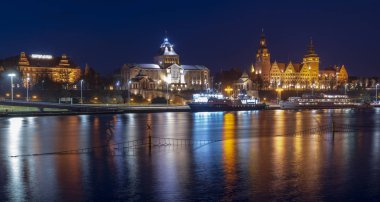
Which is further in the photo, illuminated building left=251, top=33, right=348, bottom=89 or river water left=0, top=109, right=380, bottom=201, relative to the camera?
illuminated building left=251, top=33, right=348, bottom=89

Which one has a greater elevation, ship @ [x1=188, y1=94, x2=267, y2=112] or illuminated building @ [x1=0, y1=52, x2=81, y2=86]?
illuminated building @ [x1=0, y1=52, x2=81, y2=86]

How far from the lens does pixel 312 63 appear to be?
493ft

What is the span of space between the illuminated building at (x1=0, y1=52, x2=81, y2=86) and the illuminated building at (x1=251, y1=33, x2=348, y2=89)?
Result: 4804 cm

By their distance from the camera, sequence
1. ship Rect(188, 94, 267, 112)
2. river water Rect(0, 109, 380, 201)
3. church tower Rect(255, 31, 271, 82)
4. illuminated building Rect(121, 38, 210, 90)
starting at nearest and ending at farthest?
river water Rect(0, 109, 380, 201)
ship Rect(188, 94, 267, 112)
illuminated building Rect(121, 38, 210, 90)
church tower Rect(255, 31, 271, 82)

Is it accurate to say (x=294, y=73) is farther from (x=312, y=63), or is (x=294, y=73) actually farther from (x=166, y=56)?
(x=166, y=56)

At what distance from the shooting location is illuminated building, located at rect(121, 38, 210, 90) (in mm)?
111125

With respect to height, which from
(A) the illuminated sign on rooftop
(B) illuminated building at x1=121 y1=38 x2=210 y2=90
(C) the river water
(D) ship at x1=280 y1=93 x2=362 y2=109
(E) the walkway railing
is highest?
(A) the illuminated sign on rooftop

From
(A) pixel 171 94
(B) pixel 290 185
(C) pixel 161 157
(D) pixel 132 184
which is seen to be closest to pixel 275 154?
(C) pixel 161 157

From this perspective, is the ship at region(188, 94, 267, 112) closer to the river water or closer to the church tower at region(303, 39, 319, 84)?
the river water

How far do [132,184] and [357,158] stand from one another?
375 inches

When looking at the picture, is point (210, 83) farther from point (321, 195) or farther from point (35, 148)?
point (321, 195)

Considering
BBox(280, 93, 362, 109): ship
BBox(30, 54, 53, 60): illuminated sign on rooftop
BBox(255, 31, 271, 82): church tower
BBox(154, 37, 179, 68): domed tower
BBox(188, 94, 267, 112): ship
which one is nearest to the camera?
BBox(188, 94, 267, 112): ship

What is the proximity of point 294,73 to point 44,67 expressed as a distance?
65444mm

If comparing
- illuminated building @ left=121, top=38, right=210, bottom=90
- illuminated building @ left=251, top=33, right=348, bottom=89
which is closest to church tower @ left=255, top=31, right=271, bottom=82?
illuminated building @ left=251, top=33, right=348, bottom=89
